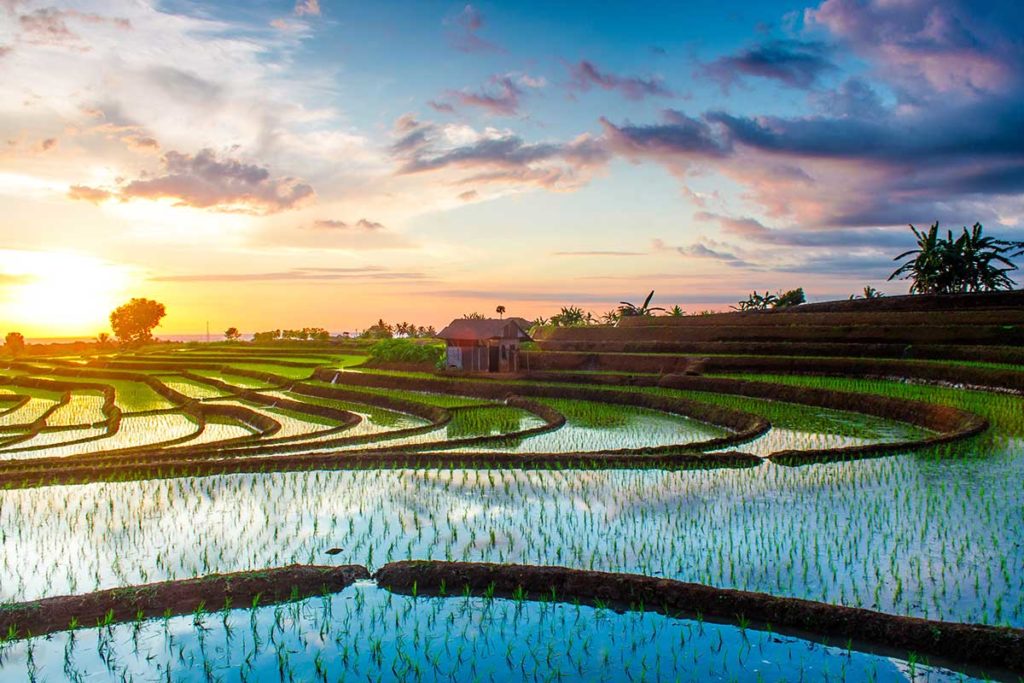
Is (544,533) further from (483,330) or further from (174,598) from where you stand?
(483,330)

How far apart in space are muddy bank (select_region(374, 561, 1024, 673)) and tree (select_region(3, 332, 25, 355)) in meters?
69.5

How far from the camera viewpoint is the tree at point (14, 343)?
62.8 meters

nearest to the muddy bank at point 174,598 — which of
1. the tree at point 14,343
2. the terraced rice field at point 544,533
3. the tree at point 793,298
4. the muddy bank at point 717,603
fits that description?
the terraced rice field at point 544,533

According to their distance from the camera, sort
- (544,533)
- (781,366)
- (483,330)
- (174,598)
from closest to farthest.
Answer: (174,598) → (544,533) → (781,366) → (483,330)

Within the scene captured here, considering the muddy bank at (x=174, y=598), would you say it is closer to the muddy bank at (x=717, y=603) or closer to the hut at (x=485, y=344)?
the muddy bank at (x=717, y=603)

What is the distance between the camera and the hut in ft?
94.9

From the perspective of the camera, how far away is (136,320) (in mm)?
75938

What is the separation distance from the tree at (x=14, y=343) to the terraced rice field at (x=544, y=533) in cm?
5486

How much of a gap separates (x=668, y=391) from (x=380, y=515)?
1387 centimetres

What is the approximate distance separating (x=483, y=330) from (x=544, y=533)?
21207mm

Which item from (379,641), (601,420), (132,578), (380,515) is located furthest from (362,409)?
(379,641)

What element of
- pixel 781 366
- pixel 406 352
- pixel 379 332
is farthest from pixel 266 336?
pixel 781 366

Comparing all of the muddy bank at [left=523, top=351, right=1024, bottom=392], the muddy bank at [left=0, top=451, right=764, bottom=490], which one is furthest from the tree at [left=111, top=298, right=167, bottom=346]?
the muddy bank at [left=0, top=451, right=764, bottom=490]

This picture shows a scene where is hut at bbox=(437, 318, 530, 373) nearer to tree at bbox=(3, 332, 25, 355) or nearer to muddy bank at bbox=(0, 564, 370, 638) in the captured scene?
muddy bank at bbox=(0, 564, 370, 638)
